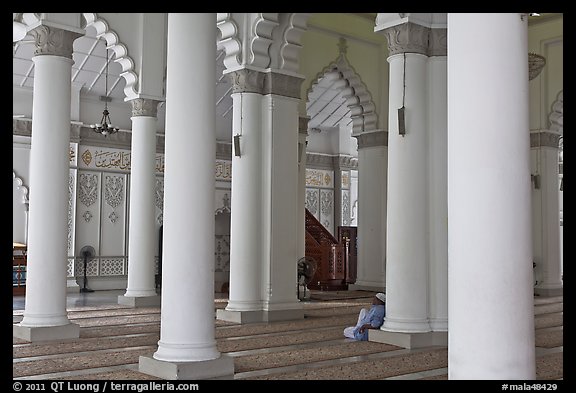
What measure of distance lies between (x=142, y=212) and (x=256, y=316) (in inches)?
106

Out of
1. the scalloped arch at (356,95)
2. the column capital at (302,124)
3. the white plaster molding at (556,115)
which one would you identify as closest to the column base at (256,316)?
the column capital at (302,124)

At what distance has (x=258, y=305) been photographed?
8617 millimetres

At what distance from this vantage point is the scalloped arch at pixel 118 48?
30.3 ft

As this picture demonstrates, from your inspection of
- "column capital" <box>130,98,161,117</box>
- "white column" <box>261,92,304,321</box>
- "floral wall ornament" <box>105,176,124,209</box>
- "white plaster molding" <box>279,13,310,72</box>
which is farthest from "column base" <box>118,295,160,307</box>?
"floral wall ornament" <box>105,176,124,209</box>

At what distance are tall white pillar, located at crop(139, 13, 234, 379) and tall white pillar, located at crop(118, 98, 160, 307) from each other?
524 centimetres

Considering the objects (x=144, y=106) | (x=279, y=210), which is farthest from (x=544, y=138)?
(x=144, y=106)

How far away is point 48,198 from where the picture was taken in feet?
22.5

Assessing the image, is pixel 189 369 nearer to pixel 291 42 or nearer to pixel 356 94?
pixel 291 42

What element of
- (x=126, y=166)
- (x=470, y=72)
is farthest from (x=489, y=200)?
(x=126, y=166)

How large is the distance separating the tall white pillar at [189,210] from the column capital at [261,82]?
381cm

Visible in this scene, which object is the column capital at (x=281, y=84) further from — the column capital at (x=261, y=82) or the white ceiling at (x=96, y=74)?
the white ceiling at (x=96, y=74)

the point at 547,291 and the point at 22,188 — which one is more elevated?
the point at 22,188

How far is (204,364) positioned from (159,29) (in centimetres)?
650

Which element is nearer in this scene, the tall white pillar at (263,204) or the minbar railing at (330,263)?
the tall white pillar at (263,204)
